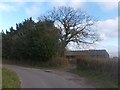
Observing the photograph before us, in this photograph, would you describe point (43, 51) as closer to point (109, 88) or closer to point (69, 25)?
point (69, 25)

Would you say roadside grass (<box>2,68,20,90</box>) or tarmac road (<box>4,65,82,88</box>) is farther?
tarmac road (<box>4,65,82,88</box>)

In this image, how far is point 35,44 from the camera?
1939 inches

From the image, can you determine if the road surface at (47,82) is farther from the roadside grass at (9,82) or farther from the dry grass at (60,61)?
the dry grass at (60,61)

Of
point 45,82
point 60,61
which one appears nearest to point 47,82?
point 45,82

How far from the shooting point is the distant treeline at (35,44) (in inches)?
1941

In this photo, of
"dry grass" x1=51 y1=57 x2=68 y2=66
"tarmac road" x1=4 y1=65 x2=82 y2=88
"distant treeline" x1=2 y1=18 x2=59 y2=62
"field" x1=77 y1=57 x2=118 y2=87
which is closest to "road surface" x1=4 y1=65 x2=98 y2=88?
"tarmac road" x1=4 y1=65 x2=82 y2=88

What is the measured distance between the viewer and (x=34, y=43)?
4947cm

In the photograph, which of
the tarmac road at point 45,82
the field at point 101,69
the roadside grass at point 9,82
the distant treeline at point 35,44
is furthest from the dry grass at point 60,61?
the roadside grass at point 9,82

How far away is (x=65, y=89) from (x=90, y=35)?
141 ft

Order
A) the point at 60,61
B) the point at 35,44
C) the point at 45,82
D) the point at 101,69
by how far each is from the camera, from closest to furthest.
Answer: the point at 45,82, the point at 101,69, the point at 60,61, the point at 35,44

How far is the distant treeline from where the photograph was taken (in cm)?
4931

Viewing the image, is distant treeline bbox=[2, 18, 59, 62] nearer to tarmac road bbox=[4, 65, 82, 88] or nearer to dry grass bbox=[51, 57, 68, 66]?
dry grass bbox=[51, 57, 68, 66]

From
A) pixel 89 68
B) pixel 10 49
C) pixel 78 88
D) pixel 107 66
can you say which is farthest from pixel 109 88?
pixel 10 49

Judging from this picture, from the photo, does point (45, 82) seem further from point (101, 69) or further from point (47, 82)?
point (101, 69)
